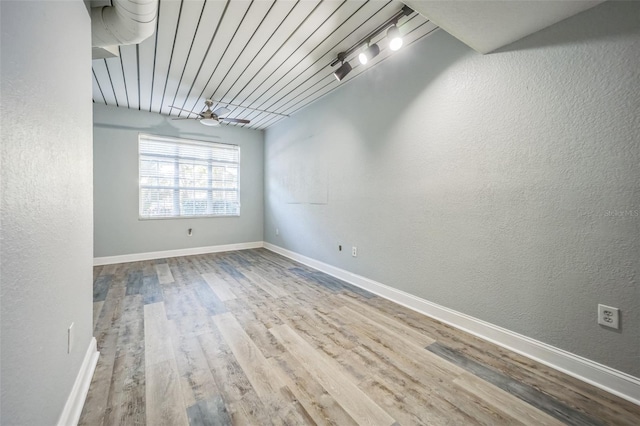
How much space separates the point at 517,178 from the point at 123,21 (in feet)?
9.76

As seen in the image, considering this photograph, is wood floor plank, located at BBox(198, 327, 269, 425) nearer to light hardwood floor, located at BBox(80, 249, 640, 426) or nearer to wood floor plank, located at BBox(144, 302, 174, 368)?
light hardwood floor, located at BBox(80, 249, 640, 426)

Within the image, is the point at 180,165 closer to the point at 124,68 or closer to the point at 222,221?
the point at 222,221

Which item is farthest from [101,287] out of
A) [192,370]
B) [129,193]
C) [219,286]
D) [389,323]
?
[389,323]

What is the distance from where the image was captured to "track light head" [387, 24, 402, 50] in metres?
2.15

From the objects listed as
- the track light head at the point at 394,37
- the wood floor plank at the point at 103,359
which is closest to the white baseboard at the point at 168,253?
the wood floor plank at the point at 103,359

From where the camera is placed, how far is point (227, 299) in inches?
111

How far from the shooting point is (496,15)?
1.61 meters

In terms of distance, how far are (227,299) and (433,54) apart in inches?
129

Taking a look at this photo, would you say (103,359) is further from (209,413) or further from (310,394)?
Answer: (310,394)

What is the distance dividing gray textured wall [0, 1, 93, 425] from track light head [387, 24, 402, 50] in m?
2.12

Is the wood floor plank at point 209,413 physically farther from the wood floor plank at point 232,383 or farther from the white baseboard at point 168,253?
the white baseboard at point 168,253

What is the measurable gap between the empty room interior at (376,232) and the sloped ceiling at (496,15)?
0.06ft

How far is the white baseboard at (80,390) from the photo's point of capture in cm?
117

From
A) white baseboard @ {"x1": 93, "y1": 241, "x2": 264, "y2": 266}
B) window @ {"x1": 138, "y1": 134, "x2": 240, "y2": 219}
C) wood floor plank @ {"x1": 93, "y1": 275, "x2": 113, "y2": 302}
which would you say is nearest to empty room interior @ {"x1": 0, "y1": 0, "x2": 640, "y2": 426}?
wood floor plank @ {"x1": 93, "y1": 275, "x2": 113, "y2": 302}
